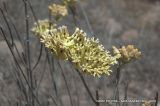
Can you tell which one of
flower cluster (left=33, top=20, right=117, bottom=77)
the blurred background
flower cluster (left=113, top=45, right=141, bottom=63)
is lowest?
flower cluster (left=33, top=20, right=117, bottom=77)

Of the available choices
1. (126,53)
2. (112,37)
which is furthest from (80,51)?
(112,37)

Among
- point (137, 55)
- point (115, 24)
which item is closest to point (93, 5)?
point (115, 24)

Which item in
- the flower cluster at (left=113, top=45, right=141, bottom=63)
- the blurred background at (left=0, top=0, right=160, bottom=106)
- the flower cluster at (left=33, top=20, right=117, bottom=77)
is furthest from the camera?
the blurred background at (left=0, top=0, right=160, bottom=106)

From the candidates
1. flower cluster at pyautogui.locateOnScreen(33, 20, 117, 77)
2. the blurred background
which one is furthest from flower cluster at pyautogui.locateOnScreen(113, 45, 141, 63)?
the blurred background

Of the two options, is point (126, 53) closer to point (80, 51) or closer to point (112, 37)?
point (80, 51)

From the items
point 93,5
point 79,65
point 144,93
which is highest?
point 93,5

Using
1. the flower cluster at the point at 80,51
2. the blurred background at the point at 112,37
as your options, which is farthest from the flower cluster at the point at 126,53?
the blurred background at the point at 112,37

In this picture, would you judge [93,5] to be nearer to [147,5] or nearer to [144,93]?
[147,5]

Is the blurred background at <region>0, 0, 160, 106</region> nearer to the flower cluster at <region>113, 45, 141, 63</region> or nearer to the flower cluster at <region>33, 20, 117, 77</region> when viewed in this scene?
the flower cluster at <region>113, 45, 141, 63</region>

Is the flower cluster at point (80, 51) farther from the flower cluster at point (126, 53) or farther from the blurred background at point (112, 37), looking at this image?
the blurred background at point (112, 37)
